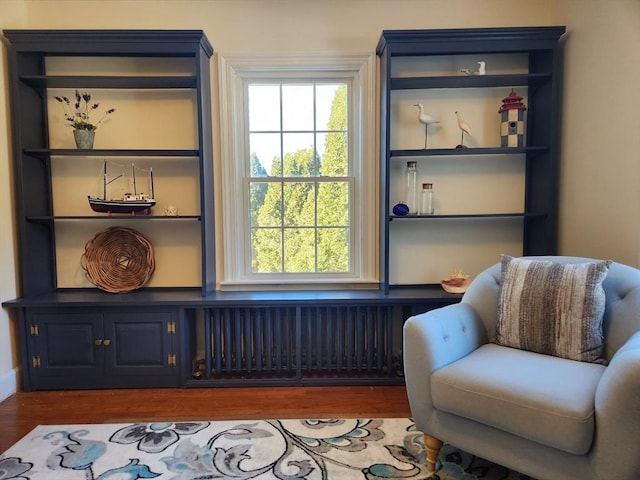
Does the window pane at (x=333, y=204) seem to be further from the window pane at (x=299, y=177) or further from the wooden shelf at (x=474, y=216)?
the wooden shelf at (x=474, y=216)

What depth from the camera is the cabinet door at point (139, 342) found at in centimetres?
254

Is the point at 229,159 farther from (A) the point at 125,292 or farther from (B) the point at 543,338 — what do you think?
(B) the point at 543,338

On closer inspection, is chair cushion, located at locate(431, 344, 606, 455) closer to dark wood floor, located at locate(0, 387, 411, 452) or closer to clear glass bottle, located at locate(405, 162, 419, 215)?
dark wood floor, located at locate(0, 387, 411, 452)

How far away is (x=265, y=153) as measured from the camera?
290 cm

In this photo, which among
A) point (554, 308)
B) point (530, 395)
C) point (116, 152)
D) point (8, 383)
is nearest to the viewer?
point (530, 395)

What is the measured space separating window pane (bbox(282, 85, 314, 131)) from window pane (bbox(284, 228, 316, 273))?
0.78 meters

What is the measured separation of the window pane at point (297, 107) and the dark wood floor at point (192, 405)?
187cm

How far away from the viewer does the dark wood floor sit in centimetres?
219

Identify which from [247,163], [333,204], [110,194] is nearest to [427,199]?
[333,204]

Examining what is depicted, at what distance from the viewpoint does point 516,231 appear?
2.87 meters

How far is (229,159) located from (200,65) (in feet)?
2.10

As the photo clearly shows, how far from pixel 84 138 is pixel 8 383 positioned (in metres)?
1.67

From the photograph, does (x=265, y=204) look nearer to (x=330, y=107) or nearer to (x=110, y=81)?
(x=330, y=107)

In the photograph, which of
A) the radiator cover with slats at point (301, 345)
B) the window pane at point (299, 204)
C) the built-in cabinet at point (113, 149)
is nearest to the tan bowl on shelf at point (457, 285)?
the radiator cover with slats at point (301, 345)
